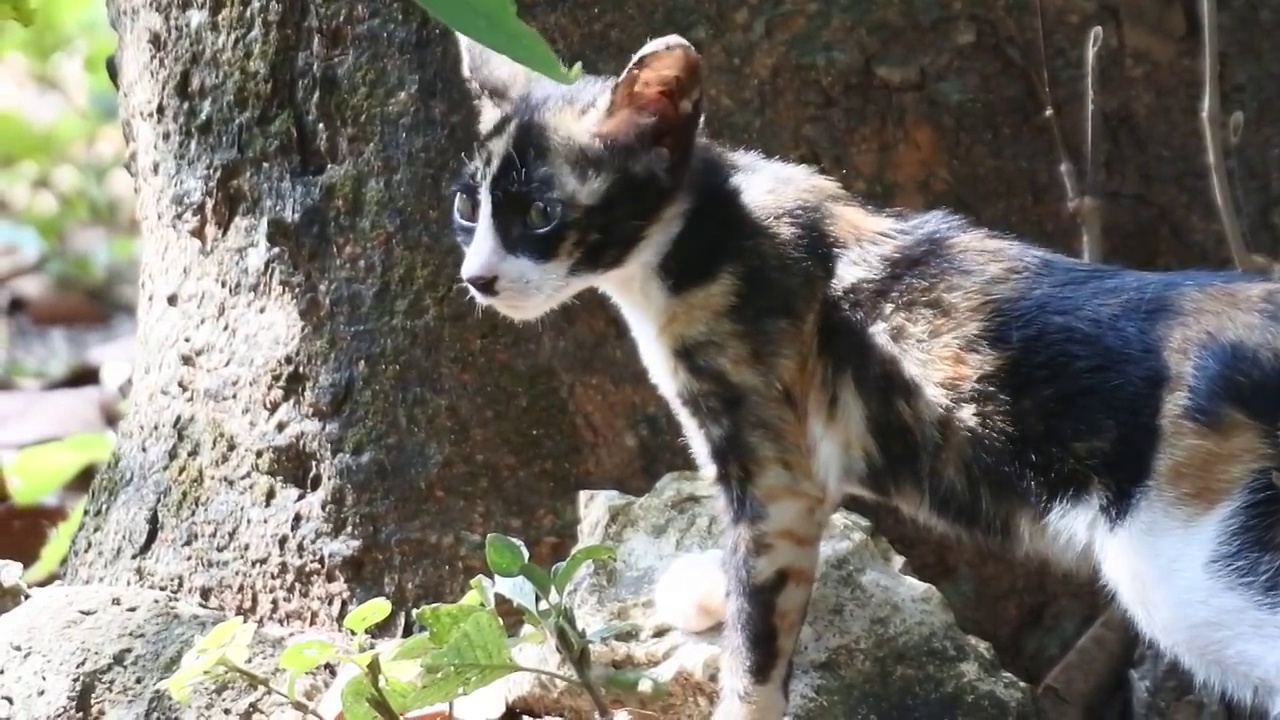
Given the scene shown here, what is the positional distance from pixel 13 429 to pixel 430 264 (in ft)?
6.18

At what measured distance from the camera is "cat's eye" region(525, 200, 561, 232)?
5.39 ft

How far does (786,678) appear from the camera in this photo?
160 centimetres

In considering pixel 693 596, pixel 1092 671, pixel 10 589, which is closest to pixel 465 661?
pixel 693 596

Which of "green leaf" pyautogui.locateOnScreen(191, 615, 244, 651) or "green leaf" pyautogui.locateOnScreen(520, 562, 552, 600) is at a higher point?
"green leaf" pyautogui.locateOnScreen(191, 615, 244, 651)

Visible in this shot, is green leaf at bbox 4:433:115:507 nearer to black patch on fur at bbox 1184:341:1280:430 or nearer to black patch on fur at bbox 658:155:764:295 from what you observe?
black patch on fur at bbox 658:155:764:295

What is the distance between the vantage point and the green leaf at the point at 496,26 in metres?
0.67

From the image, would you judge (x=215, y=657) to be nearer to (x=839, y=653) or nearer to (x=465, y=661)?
(x=465, y=661)

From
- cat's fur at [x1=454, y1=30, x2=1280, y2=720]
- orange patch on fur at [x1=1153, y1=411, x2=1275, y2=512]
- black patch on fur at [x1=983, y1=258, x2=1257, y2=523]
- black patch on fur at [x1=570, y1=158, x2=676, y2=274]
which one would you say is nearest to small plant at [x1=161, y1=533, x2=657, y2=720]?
cat's fur at [x1=454, y1=30, x2=1280, y2=720]

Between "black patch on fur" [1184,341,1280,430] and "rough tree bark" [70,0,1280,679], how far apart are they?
83 centimetres

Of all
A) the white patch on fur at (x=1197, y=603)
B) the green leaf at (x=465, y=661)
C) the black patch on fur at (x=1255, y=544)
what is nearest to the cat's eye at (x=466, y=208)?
the green leaf at (x=465, y=661)

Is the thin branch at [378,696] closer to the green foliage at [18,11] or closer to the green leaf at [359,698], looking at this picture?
the green leaf at [359,698]

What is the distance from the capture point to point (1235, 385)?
1.37m

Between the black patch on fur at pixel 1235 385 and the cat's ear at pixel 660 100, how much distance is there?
712 mm

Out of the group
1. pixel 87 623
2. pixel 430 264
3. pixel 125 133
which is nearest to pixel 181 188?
pixel 125 133
